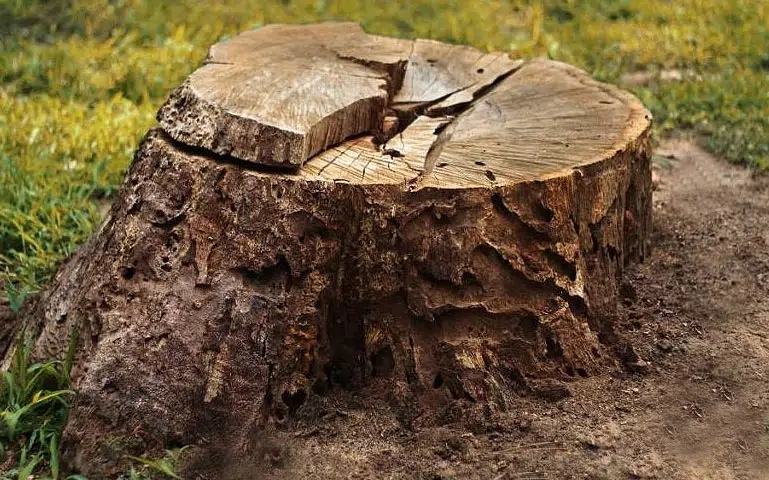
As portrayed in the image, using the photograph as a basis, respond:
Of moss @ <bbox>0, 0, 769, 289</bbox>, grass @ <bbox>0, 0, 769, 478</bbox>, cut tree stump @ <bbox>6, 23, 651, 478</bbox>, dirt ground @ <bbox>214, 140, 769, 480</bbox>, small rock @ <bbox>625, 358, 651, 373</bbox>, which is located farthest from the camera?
moss @ <bbox>0, 0, 769, 289</bbox>

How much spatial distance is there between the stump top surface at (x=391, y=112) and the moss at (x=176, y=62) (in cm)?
120

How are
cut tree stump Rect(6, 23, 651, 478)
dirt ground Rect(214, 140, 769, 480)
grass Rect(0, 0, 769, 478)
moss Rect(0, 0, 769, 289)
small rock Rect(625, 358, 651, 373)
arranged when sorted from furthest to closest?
moss Rect(0, 0, 769, 289) < grass Rect(0, 0, 769, 478) < small rock Rect(625, 358, 651, 373) < cut tree stump Rect(6, 23, 651, 478) < dirt ground Rect(214, 140, 769, 480)

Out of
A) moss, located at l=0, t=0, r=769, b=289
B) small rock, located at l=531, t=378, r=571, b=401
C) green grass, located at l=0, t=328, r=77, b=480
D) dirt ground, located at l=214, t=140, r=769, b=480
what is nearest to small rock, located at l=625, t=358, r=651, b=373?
dirt ground, located at l=214, t=140, r=769, b=480

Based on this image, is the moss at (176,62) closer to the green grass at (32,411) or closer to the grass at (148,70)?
the grass at (148,70)

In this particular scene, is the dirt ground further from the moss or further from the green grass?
the moss

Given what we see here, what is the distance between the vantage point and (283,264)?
276cm

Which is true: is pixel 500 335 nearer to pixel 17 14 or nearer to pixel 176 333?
pixel 176 333

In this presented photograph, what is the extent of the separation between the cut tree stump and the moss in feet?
3.47

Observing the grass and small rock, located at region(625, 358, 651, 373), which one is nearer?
small rock, located at region(625, 358, 651, 373)

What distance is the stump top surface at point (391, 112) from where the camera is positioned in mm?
2783

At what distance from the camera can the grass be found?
3.89 m

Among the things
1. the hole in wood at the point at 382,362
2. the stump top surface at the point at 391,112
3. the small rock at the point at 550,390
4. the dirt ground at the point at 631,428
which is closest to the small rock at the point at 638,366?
the dirt ground at the point at 631,428

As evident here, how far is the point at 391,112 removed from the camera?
134 inches

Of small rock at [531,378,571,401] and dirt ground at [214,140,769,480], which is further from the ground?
small rock at [531,378,571,401]
